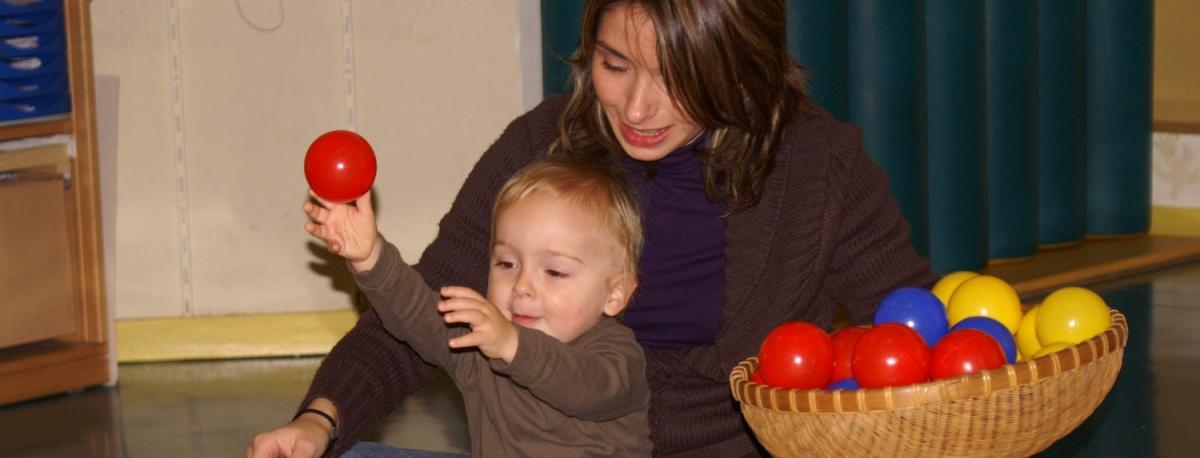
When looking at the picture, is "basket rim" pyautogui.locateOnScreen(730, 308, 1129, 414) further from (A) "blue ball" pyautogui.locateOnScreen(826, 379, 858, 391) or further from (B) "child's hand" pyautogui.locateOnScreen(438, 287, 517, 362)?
(B) "child's hand" pyautogui.locateOnScreen(438, 287, 517, 362)

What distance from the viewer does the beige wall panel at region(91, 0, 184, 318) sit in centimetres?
342

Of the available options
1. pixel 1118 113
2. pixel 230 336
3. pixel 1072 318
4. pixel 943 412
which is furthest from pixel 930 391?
pixel 1118 113

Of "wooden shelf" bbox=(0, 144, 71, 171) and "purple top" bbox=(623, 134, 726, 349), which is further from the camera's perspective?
"wooden shelf" bbox=(0, 144, 71, 171)

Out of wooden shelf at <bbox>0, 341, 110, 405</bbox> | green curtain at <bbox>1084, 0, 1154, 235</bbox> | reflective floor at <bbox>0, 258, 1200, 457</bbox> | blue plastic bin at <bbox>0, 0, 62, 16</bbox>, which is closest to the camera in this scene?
reflective floor at <bbox>0, 258, 1200, 457</bbox>

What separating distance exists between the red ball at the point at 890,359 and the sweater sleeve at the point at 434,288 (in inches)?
20.9

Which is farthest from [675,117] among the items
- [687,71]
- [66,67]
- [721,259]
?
[66,67]

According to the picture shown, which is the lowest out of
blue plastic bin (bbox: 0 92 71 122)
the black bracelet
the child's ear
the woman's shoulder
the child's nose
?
the black bracelet

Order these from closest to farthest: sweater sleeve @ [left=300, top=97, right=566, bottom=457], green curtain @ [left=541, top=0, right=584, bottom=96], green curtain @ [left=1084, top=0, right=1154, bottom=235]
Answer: sweater sleeve @ [left=300, top=97, right=566, bottom=457], green curtain @ [left=541, top=0, right=584, bottom=96], green curtain @ [left=1084, top=0, right=1154, bottom=235]

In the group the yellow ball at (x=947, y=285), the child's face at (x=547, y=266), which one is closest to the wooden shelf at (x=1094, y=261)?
the yellow ball at (x=947, y=285)

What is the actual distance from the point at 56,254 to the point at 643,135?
5.92ft

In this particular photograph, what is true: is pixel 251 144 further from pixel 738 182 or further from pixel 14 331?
pixel 738 182

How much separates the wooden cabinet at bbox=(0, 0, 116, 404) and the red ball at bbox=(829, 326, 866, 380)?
193 cm

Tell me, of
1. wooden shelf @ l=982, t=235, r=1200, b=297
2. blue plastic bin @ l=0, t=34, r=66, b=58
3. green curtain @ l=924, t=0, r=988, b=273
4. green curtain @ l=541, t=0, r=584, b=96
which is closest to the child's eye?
green curtain @ l=541, t=0, r=584, b=96

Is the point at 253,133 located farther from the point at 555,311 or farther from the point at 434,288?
the point at 555,311
